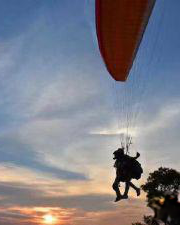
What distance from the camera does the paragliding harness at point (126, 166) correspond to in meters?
24.2

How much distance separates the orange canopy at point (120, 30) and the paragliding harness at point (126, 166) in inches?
209

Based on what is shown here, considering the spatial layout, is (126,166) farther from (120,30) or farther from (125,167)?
(120,30)

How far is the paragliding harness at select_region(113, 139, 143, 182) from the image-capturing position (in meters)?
24.2

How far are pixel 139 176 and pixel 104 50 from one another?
7.24 metres

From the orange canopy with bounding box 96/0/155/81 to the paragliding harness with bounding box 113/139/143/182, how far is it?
5310mm

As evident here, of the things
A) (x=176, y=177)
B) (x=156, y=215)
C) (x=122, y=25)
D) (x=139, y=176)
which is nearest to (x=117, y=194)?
(x=139, y=176)

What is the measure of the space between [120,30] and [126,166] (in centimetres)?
717

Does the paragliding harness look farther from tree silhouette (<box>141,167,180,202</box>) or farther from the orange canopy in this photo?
tree silhouette (<box>141,167,180,202</box>)

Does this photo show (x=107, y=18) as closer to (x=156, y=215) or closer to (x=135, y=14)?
(x=135, y=14)

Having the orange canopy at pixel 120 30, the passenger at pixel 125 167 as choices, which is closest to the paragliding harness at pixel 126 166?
the passenger at pixel 125 167

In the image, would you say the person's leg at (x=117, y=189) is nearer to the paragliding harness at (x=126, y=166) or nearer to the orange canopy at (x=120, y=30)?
the paragliding harness at (x=126, y=166)

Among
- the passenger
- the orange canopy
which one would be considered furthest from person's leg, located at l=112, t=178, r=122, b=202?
the orange canopy

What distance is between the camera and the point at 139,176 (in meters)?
24.8

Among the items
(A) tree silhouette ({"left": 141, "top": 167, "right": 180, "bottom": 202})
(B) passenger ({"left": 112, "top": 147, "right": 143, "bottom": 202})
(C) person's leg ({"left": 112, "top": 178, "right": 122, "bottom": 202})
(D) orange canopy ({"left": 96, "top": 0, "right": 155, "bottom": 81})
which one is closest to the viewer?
(D) orange canopy ({"left": 96, "top": 0, "right": 155, "bottom": 81})
